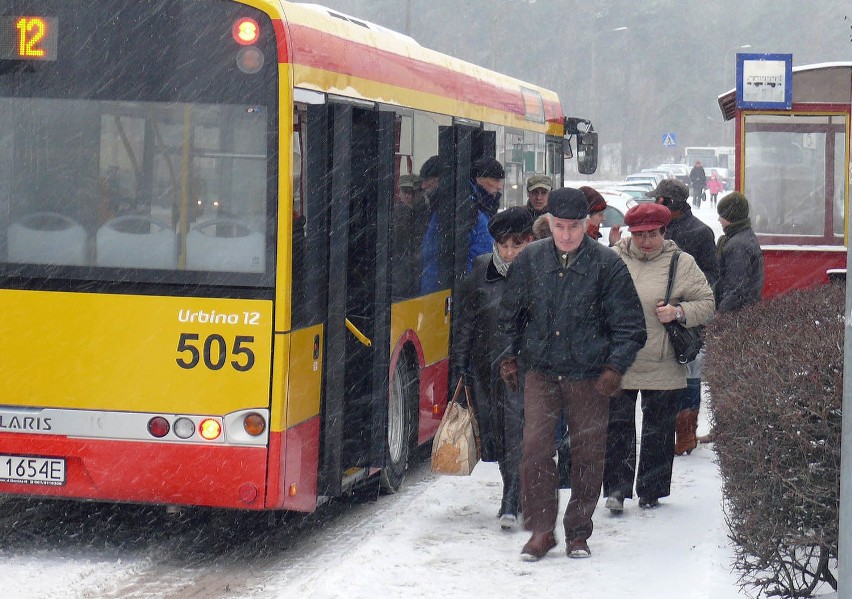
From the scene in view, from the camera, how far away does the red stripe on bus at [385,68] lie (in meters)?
7.06

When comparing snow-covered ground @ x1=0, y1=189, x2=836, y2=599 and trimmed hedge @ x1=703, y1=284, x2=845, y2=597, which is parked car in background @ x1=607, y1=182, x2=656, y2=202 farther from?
trimmed hedge @ x1=703, y1=284, x2=845, y2=597

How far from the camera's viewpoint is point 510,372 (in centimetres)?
725

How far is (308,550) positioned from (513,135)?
19.3 feet

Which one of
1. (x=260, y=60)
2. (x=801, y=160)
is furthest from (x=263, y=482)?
(x=801, y=160)

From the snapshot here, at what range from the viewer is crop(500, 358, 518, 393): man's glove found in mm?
7242

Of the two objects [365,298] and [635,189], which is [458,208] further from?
[635,189]

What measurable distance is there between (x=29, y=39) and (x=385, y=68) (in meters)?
2.29

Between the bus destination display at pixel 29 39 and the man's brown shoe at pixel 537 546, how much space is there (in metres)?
3.28

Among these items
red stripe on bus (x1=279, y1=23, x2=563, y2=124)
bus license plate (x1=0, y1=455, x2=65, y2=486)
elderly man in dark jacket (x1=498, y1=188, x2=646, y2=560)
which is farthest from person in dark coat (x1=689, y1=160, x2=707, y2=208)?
bus license plate (x1=0, y1=455, x2=65, y2=486)

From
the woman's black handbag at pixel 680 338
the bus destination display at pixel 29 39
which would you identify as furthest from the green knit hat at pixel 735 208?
the bus destination display at pixel 29 39

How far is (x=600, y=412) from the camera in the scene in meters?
7.07

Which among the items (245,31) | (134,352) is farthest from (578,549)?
(245,31)

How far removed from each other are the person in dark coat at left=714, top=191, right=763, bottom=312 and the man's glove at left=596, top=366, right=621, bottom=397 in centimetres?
289

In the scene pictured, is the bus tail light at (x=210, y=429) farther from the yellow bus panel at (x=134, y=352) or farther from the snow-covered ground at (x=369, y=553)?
the snow-covered ground at (x=369, y=553)
